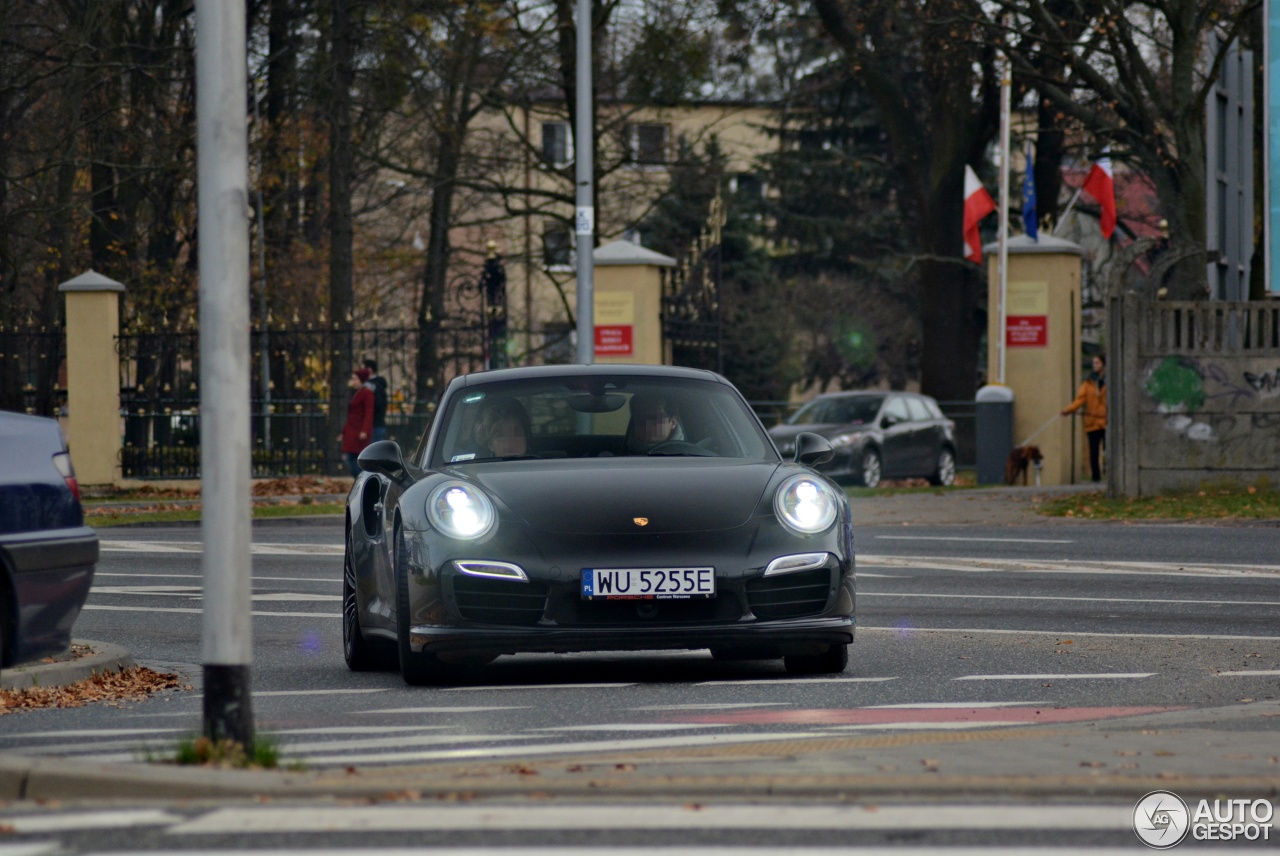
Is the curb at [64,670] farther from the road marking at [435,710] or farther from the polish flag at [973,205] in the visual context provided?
the polish flag at [973,205]

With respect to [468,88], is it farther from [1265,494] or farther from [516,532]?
[516,532]

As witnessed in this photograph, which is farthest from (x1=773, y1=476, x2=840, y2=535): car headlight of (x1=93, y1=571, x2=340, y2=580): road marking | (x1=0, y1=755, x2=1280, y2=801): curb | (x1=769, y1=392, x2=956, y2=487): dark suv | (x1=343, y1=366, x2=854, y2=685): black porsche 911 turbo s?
(x1=769, y1=392, x2=956, y2=487): dark suv

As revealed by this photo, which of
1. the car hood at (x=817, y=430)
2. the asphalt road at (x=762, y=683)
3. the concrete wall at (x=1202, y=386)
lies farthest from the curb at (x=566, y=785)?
the car hood at (x=817, y=430)

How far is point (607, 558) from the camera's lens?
887 centimetres

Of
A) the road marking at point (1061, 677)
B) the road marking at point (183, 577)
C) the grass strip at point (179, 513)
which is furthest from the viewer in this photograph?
the grass strip at point (179, 513)

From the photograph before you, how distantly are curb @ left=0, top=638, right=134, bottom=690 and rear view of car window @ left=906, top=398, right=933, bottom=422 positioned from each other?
2281 centimetres

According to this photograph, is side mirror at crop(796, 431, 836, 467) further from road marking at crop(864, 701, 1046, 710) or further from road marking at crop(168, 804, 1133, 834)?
road marking at crop(168, 804, 1133, 834)

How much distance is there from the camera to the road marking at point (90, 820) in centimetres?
546

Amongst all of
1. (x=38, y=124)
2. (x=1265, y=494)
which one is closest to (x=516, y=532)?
(x=1265, y=494)

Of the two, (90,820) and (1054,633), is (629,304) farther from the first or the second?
(90,820)

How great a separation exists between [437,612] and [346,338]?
22.2 meters

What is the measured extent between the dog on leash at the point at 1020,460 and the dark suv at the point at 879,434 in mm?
1990

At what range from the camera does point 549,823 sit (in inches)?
213

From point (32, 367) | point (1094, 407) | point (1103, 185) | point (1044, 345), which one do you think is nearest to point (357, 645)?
point (1094, 407)
